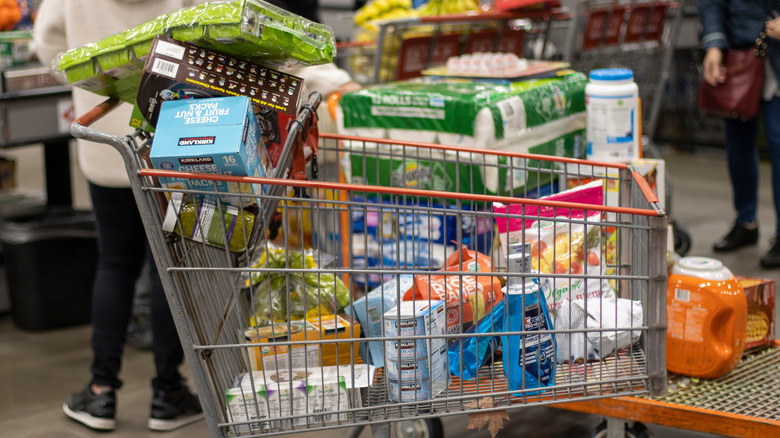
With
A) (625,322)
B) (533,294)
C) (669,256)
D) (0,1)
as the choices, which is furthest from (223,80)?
(0,1)

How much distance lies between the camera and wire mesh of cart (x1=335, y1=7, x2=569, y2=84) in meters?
3.86

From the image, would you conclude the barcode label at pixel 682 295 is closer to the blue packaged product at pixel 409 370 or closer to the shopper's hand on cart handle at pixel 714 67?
the blue packaged product at pixel 409 370

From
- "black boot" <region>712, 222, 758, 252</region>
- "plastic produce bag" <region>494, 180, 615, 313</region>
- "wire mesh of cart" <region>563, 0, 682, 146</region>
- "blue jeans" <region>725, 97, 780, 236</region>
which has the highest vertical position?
"wire mesh of cart" <region>563, 0, 682, 146</region>

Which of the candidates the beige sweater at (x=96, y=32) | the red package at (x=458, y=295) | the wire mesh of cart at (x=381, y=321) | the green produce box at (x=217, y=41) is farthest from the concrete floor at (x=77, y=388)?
the green produce box at (x=217, y=41)

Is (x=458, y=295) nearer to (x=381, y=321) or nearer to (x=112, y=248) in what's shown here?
(x=381, y=321)

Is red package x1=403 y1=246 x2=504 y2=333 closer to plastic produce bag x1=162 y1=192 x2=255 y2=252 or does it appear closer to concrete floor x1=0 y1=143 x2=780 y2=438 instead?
plastic produce bag x1=162 y1=192 x2=255 y2=252

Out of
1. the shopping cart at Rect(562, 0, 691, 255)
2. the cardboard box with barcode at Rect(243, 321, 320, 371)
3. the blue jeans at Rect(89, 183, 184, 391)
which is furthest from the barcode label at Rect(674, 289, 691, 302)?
the shopping cart at Rect(562, 0, 691, 255)

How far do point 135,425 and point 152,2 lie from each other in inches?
53.9

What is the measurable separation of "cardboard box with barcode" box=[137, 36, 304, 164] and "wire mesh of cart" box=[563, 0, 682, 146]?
8.59ft

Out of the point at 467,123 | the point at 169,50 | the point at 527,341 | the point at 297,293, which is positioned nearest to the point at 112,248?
the point at 297,293

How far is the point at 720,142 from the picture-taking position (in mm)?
6773

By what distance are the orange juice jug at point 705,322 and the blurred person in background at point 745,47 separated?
1860 mm

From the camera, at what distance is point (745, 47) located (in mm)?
3943

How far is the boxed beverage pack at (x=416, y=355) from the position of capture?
A: 1.73 meters
